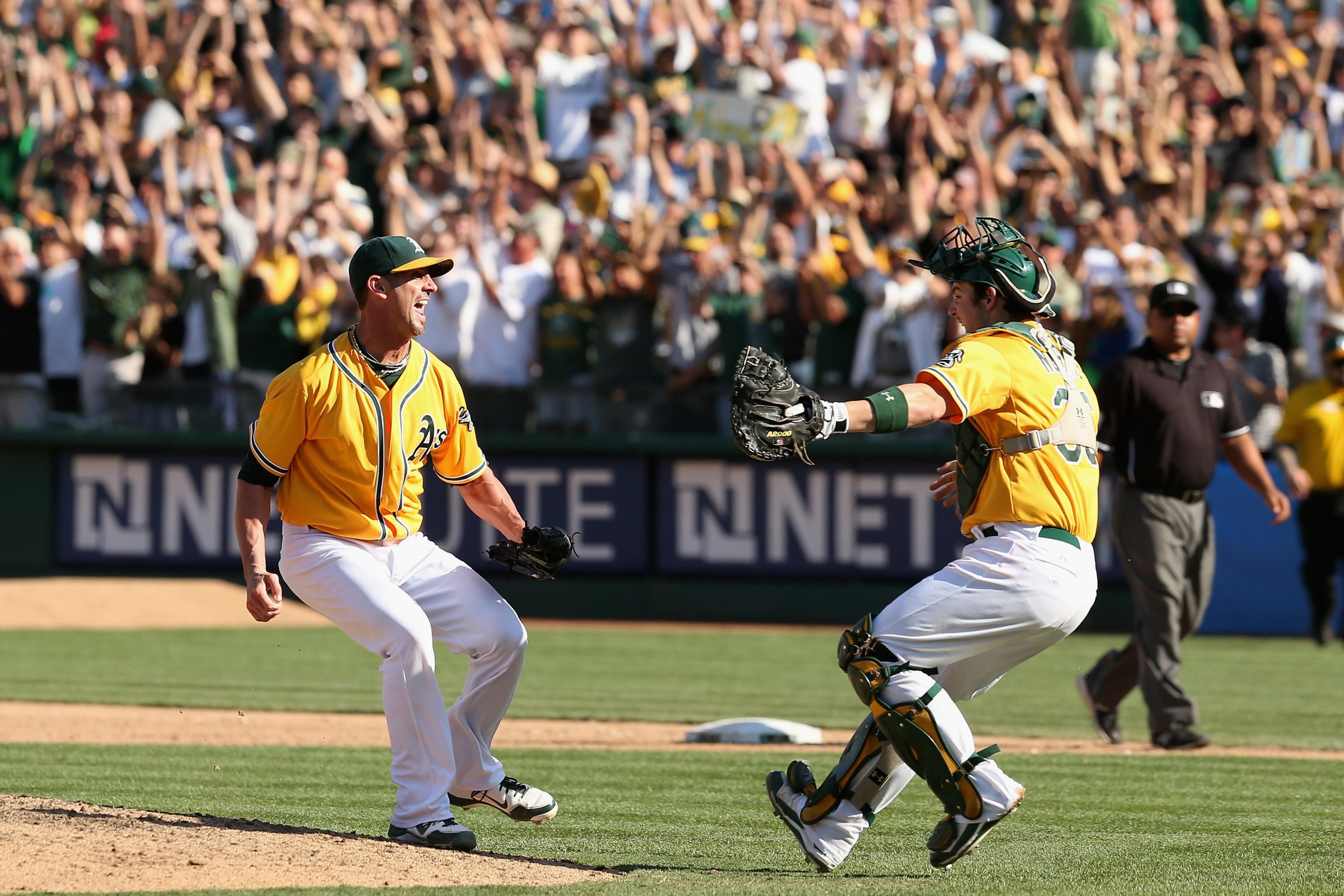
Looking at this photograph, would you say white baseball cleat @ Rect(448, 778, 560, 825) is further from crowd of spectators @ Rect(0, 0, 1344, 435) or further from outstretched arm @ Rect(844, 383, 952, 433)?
crowd of spectators @ Rect(0, 0, 1344, 435)

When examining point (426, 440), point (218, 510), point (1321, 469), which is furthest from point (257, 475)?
point (218, 510)

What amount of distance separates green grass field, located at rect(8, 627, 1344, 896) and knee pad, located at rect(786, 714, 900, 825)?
0.23m

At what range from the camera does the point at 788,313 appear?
15578 mm

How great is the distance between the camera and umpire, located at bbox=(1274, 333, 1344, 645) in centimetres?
1463

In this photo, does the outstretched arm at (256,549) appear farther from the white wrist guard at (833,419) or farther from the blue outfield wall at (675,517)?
the blue outfield wall at (675,517)

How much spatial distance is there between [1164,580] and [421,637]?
4582 millimetres

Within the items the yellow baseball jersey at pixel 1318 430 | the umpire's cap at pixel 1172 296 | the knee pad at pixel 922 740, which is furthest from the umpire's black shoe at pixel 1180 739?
the yellow baseball jersey at pixel 1318 430

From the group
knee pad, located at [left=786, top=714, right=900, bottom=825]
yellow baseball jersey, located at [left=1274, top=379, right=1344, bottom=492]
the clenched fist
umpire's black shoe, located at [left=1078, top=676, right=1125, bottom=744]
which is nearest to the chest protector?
knee pad, located at [left=786, top=714, right=900, bottom=825]

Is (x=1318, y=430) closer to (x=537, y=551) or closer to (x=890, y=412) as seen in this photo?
(x=537, y=551)

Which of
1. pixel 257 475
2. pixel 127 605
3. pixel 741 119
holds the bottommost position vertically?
pixel 127 605

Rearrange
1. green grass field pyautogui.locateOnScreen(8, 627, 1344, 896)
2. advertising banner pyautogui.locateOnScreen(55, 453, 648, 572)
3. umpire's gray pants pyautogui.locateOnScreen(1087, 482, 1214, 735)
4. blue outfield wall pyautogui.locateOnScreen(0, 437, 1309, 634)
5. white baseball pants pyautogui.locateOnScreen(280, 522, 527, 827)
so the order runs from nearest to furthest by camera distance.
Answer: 1. green grass field pyautogui.locateOnScreen(8, 627, 1344, 896)
2. white baseball pants pyautogui.locateOnScreen(280, 522, 527, 827)
3. umpire's gray pants pyautogui.locateOnScreen(1087, 482, 1214, 735)
4. blue outfield wall pyautogui.locateOnScreen(0, 437, 1309, 634)
5. advertising banner pyautogui.locateOnScreen(55, 453, 648, 572)

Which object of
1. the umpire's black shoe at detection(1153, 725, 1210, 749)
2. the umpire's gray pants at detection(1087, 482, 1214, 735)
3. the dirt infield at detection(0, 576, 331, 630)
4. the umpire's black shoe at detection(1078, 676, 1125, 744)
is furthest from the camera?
the dirt infield at detection(0, 576, 331, 630)

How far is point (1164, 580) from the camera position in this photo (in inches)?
365

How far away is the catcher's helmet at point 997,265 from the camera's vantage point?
5926 millimetres
